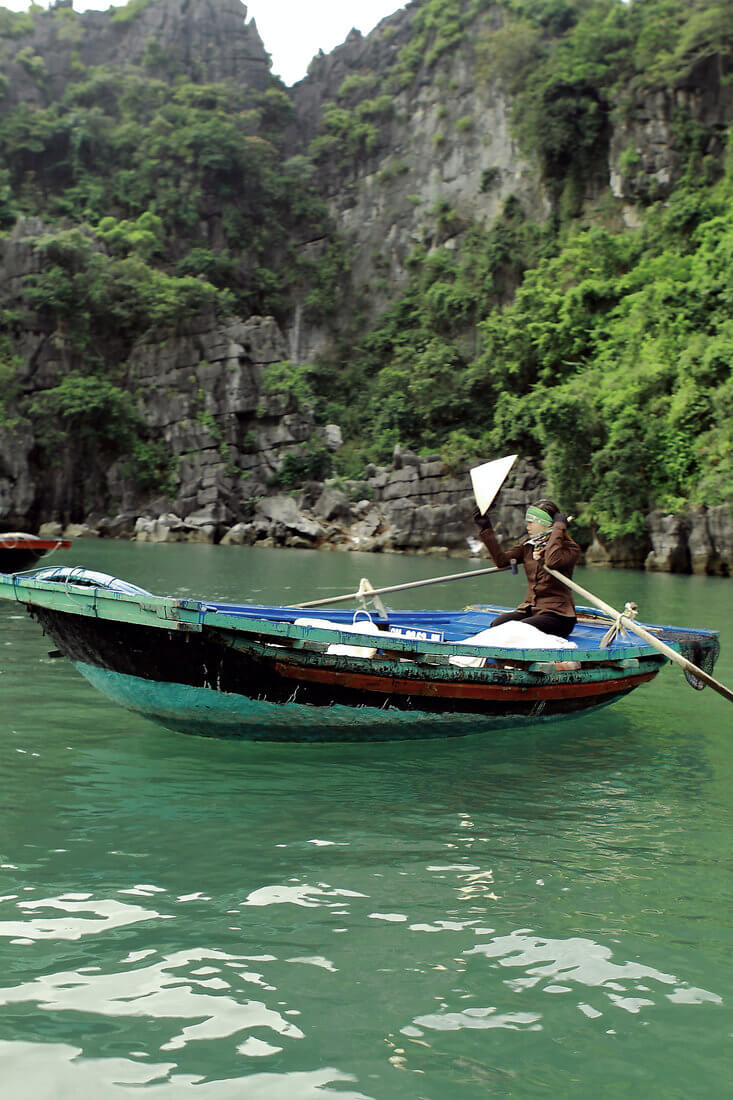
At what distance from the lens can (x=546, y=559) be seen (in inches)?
265

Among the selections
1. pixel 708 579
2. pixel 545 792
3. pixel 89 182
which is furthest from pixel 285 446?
pixel 545 792

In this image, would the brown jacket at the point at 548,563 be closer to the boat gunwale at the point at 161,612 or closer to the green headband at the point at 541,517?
the green headband at the point at 541,517

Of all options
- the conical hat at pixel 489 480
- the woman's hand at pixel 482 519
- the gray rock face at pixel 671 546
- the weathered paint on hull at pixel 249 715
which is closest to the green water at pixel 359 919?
the weathered paint on hull at pixel 249 715

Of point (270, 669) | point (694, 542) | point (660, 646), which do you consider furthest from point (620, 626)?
point (694, 542)

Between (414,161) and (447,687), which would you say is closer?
(447,687)

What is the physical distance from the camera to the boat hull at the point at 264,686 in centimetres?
519

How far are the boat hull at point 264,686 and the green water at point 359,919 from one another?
21 cm

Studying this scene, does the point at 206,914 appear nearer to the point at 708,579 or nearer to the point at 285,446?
the point at 708,579

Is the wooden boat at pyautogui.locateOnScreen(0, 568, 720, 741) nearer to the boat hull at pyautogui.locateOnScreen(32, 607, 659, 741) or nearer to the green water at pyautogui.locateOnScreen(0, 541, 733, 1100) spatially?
the boat hull at pyautogui.locateOnScreen(32, 607, 659, 741)

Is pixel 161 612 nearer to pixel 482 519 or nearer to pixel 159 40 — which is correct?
pixel 482 519

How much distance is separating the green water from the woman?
115 centimetres

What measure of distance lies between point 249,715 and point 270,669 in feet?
1.17

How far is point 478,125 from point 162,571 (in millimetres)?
37787

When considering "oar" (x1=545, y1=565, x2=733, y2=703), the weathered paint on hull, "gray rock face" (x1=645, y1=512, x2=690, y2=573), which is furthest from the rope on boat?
"gray rock face" (x1=645, y1=512, x2=690, y2=573)
